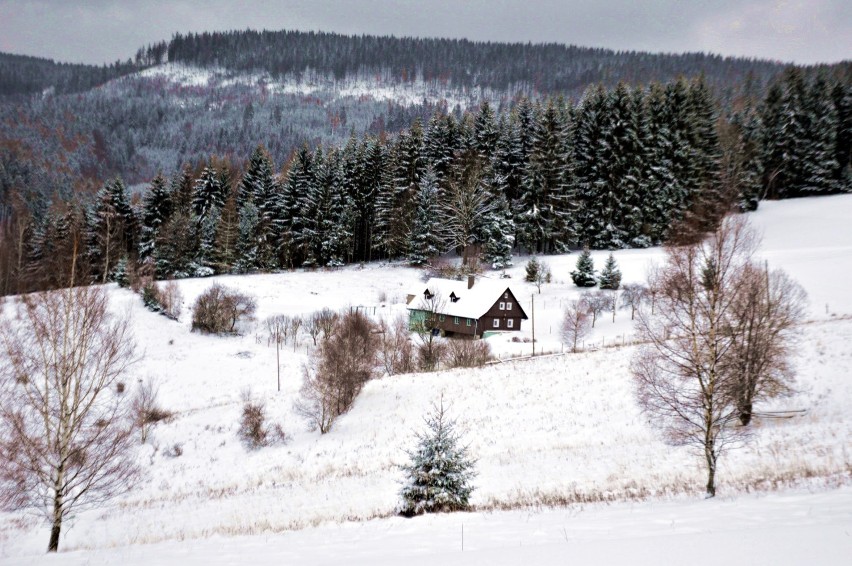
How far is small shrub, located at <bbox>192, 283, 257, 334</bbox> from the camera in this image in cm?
4462

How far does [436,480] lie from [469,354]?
80.2ft

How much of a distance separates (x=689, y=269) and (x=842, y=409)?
12089 mm

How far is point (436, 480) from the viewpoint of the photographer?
40.3 feet

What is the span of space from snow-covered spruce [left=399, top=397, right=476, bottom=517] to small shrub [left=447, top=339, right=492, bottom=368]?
22.2 m

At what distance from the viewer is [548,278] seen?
161 ft

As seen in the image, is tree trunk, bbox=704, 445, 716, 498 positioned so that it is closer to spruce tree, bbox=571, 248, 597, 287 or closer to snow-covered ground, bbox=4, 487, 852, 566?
snow-covered ground, bbox=4, 487, 852, 566

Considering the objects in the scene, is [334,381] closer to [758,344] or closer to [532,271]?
[758,344]

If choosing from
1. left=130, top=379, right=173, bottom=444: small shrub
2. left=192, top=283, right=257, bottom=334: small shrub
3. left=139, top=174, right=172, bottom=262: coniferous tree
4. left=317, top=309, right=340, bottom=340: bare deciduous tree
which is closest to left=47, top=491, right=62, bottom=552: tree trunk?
left=130, top=379, right=173, bottom=444: small shrub

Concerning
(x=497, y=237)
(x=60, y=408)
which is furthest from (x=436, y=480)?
(x=497, y=237)

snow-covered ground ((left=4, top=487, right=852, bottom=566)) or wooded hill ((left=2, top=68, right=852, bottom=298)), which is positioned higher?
wooded hill ((left=2, top=68, right=852, bottom=298))

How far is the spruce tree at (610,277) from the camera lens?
144 feet

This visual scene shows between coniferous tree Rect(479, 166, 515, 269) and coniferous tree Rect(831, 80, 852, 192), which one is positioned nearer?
coniferous tree Rect(479, 166, 515, 269)

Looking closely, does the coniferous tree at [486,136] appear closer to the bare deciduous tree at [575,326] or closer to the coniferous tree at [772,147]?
the bare deciduous tree at [575,326]

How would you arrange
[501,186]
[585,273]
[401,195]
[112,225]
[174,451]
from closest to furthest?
[174,451] < [585,273] < [501,186] < [401,195] < [112,225]
